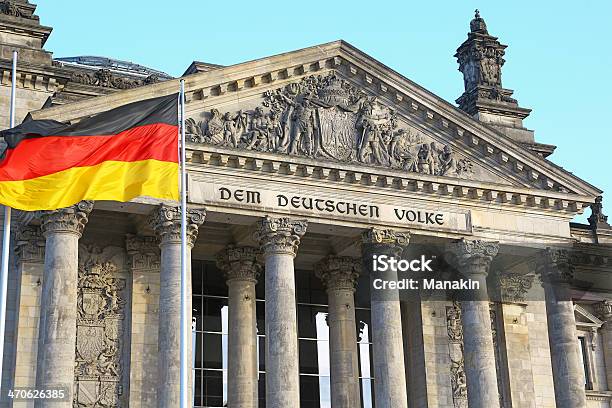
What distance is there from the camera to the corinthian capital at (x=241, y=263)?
118ft

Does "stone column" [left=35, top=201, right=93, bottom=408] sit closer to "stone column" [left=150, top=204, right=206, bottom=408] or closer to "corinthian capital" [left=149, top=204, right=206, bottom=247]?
"corinthian capital" [left=149, top=204, right=206, bottom=247]

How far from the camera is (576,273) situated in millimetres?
42656

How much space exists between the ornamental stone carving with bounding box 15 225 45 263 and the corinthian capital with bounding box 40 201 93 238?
1607mm

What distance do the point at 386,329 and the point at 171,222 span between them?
842 centimetres

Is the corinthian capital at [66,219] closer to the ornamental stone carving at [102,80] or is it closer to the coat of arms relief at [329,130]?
the coat of arms relief at [329,130]

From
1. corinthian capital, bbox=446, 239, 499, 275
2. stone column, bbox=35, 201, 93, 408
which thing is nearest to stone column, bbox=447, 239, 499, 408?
corinthian capital, bbox=446, 239, 499, 275

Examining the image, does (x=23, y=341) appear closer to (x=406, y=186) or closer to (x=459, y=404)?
(x=406, y=186)

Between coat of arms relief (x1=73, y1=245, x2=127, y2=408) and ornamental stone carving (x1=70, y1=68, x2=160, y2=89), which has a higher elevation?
ornamental stone carving (x1=70, y1=68, x2=160, y2=89)

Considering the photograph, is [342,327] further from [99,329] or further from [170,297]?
[99,329]

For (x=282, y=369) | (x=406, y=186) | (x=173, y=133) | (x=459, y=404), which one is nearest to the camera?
(x=173, y=133)

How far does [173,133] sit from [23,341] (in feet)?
36.2

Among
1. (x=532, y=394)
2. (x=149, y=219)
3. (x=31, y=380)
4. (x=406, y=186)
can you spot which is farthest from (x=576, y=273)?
(x=31, y=380)

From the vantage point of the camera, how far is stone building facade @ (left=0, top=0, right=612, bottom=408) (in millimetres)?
31703

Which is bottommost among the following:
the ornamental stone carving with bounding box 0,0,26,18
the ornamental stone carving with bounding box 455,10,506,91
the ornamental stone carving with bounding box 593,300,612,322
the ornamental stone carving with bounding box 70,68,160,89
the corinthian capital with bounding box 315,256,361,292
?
the ornamental stone carving with bounding box 593,300,612,322
